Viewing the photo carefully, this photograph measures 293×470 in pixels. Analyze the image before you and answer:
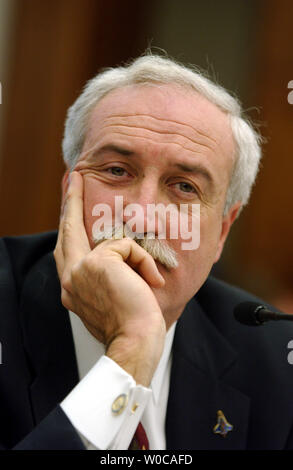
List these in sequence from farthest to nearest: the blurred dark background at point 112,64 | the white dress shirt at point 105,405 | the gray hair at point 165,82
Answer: the blurred dark background at point 112,64
the gray hair at point 165,82
the white dress shirt at point 105,405

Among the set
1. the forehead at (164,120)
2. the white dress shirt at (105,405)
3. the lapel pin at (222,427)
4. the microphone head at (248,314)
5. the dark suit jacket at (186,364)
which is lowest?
the lapel pin at (222,427)

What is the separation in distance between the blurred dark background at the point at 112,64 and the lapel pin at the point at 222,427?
258 cm

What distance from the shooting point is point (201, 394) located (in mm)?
2477

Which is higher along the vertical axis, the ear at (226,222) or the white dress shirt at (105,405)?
the ear at (226,222)

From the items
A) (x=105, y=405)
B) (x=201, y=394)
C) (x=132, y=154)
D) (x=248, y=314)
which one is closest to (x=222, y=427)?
(x=201, y=394)

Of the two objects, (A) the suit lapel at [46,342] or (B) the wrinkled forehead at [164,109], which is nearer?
(A) the suit lapel at [46,342]

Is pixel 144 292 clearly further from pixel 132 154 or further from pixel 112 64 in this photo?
pixel 112 64

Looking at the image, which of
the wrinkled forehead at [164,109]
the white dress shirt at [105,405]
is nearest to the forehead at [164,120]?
the wrinkled forehead at [164,109]

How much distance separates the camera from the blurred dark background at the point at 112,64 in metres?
5.20

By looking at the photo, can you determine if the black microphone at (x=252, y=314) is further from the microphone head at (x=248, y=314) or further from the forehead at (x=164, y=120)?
the forehead at (x=164, y=120)

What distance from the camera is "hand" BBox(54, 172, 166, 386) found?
5.75 ft

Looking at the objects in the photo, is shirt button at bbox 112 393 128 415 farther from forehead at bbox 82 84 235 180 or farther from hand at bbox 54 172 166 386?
forehead at bbox 82 84 235 180

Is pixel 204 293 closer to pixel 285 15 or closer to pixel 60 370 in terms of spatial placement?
pixel 60 370

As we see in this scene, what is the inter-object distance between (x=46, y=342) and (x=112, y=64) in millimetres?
4249
